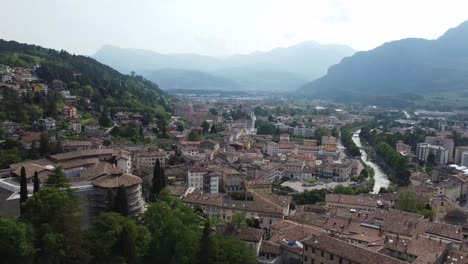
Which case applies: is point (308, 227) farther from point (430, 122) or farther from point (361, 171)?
point (430, 122)

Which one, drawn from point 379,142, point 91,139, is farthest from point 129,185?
point 379,142

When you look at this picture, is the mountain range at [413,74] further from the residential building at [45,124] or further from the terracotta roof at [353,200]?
the residential building at [45,124]

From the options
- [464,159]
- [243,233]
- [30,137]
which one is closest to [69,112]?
[30,137]

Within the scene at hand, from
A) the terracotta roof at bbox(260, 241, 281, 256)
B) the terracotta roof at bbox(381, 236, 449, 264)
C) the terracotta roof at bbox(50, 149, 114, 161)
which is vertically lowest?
the terracotta roof at bbox(260, 241, 281, 256)

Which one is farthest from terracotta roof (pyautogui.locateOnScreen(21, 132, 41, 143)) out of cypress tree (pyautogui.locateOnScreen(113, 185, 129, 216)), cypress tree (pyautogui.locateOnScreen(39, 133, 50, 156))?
cypress tree (pyautogui.locateOnScreen(113, 185, 129, 216))

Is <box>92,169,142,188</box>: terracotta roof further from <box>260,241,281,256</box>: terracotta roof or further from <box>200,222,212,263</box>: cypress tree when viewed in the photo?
<box>260,241,281,256</box>: terracotta roof

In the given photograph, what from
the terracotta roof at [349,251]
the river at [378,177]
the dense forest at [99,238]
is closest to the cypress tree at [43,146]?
the dense forest at [99,238]

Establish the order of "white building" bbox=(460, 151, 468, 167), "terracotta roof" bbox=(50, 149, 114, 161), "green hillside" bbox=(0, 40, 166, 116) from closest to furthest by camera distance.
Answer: "terracotta roof" bbox=(50, 149, 114, 161) → "white building" bbox=(460, 151, 468, 167) → "green hillside" bbox=(0, 40, 166, 116)
